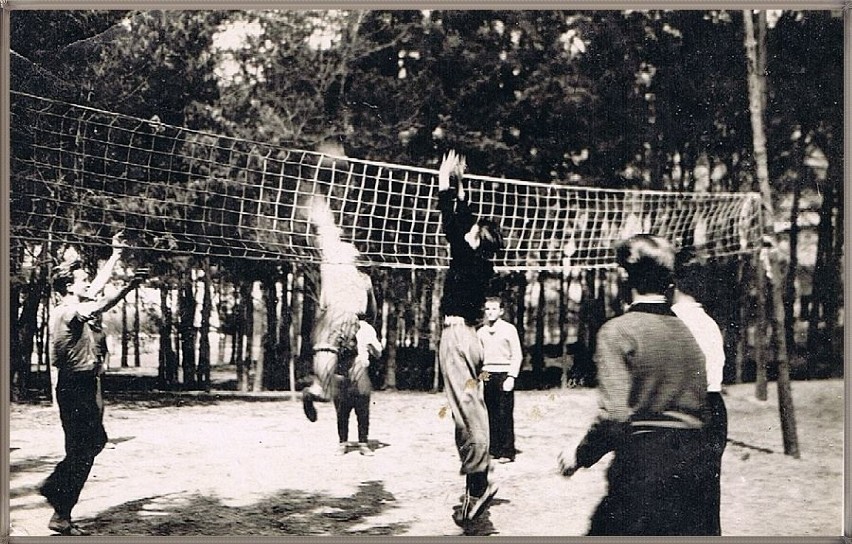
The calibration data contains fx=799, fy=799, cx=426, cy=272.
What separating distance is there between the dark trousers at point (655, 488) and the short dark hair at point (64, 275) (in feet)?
7.76

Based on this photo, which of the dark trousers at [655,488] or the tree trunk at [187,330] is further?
the tree trunk at [187,330]

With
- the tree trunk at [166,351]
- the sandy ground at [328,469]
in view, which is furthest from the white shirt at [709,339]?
the tree trunk at [166,351]

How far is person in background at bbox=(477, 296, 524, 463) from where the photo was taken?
354 cm

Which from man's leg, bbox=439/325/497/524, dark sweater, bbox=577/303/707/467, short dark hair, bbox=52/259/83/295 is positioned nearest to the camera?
dark sweater, bbox=577/303/707/467

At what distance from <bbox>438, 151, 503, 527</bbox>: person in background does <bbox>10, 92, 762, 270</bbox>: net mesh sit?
0.06 meters

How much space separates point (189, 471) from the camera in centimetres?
351

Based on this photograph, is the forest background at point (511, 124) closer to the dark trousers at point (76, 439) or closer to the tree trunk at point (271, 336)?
Result: the tree trunk at point (271, 336)

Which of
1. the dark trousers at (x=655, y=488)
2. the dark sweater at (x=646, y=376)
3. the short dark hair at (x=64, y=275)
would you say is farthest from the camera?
the short dark hair at (x=64, y=275)

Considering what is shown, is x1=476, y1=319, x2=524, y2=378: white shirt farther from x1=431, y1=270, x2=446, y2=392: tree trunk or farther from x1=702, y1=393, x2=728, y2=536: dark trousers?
x1=702, y1=393, x2=728, y2=536: dark trousers

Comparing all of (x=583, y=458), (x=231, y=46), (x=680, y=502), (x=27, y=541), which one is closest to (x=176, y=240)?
(x=231, y=46)

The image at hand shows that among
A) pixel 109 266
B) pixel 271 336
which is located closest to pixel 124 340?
pixel 109 266

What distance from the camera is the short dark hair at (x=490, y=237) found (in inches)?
139

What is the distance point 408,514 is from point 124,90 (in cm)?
223

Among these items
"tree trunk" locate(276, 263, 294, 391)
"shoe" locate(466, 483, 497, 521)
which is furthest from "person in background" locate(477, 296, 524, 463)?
"tree trunk" locate(276, 263, 294, 391)
